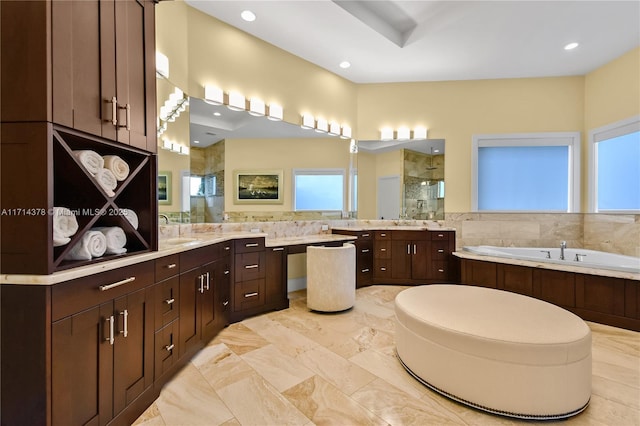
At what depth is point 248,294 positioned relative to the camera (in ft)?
9.70

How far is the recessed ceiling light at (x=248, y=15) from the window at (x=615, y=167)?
15.6ft

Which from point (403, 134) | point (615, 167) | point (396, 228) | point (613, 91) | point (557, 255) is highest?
point (613, 91)

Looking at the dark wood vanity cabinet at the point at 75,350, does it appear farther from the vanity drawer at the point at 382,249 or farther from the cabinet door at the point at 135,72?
the vanity drawer at the point at 382,249

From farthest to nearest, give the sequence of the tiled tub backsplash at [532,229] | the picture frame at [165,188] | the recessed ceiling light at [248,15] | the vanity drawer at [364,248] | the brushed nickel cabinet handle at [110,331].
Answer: the vanity drawer at [364,248], the tiled tub backsplash at [532,229], the recessed ceiling light at [248,15], the picture frame at [165,188], the brushed nickel cabinet handle at [110,331]

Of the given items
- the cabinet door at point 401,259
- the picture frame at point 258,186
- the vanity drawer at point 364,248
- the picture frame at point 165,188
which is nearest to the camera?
the picture frame at point 165,188

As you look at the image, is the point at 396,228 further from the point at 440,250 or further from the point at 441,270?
the point at 441,270

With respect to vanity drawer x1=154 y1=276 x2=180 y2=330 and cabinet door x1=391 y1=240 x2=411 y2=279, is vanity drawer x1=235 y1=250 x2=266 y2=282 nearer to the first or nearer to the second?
vanity drawer x1=154 y1=276 x2=180 y2=330

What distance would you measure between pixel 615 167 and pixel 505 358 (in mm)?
4021

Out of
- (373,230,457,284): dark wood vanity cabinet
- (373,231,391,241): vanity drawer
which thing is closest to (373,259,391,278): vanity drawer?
(373,230,457,284): dark wood vanity cabinet

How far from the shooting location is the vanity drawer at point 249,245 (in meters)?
2.88

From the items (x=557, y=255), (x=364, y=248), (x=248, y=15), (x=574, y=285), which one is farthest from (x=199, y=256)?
(x=557, y=255)

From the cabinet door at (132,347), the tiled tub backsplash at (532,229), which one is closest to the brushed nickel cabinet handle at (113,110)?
the cabinet door at (132,347)

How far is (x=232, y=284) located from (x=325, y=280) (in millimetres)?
985

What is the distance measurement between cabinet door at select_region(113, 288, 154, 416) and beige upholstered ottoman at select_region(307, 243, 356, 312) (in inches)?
68.4
